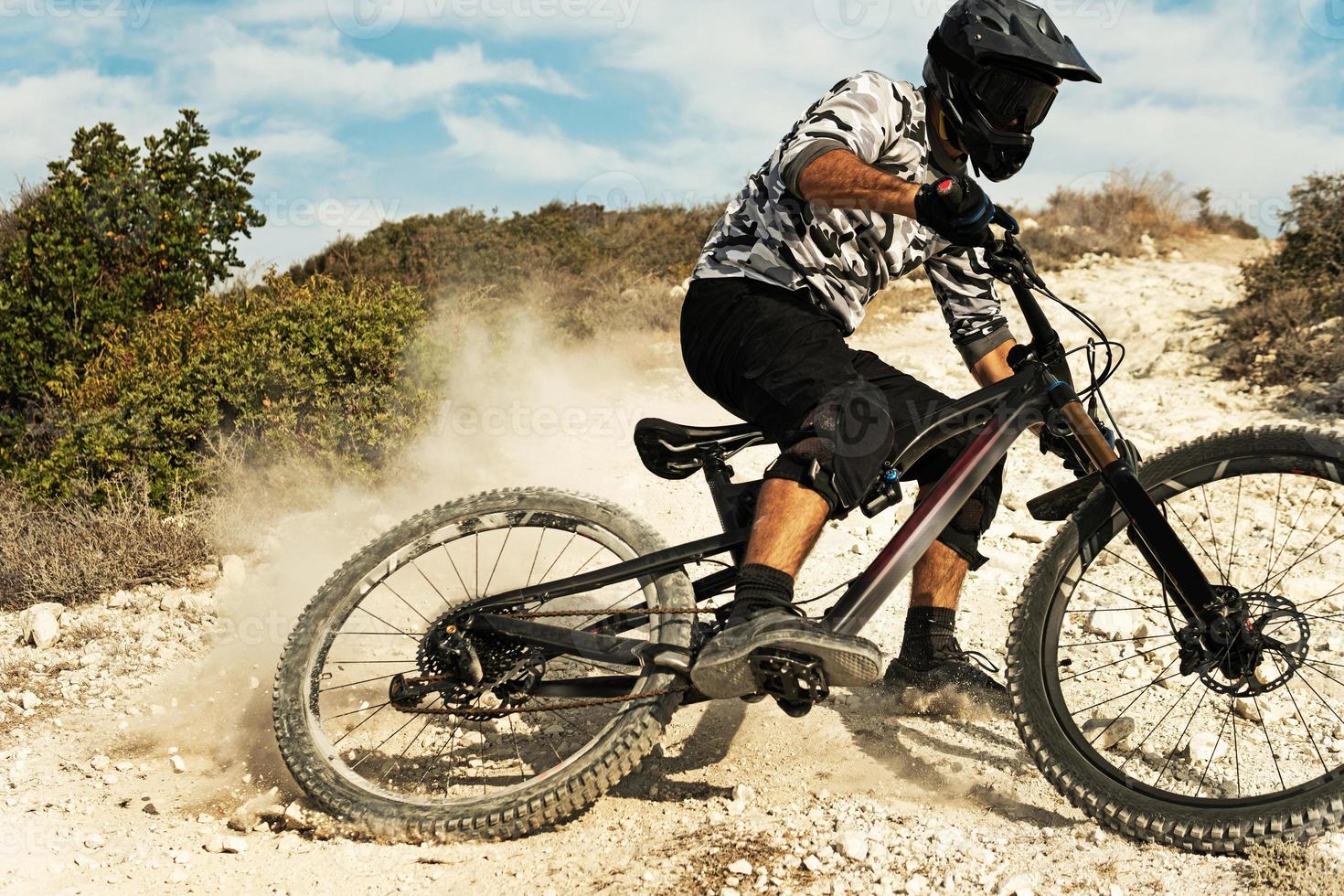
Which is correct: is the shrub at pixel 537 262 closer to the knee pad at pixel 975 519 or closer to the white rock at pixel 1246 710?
the knee pad at pixel 975 519

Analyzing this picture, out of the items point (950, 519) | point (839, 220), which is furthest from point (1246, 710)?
point (839, 220)

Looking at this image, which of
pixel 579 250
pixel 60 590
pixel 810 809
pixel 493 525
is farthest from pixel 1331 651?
pixel 579 250

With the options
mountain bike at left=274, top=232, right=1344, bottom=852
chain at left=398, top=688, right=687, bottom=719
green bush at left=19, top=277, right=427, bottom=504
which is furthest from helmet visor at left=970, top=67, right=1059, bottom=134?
green bush at left=19, top=277, right=427, bottom=504

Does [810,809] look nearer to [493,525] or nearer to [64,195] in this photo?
[493,525]

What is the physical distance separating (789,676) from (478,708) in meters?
1.05

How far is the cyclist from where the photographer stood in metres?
2.65

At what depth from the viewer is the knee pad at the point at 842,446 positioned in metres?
2.71

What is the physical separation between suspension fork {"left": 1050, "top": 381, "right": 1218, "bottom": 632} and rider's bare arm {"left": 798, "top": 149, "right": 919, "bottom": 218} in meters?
0.72

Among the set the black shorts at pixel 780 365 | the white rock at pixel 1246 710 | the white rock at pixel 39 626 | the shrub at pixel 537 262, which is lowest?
the white rock at pixel 39 626

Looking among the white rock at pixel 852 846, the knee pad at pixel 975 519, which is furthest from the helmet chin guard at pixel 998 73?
the white rock at pixel 852 846

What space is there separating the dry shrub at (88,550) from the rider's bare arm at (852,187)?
A: 4.22 metres

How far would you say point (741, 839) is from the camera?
277cm

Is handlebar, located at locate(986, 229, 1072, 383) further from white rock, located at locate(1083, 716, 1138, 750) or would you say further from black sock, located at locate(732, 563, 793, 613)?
white rock, located at locate(1083, 716, 1138, 750)

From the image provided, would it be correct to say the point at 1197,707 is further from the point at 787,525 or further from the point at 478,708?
the point at 478,708
